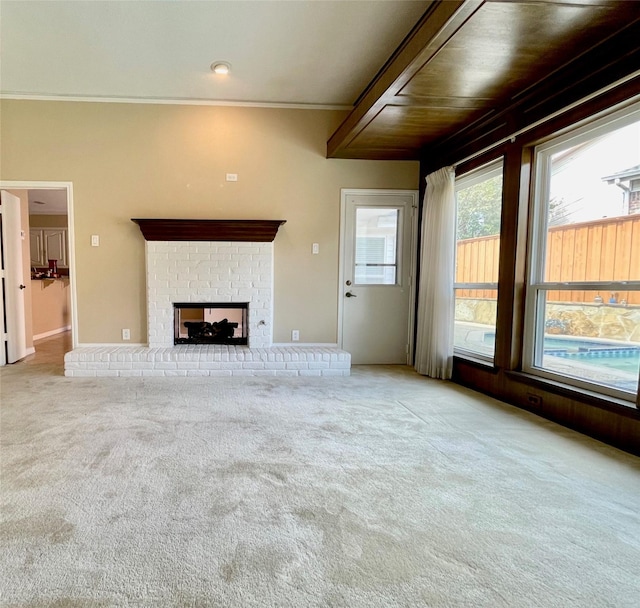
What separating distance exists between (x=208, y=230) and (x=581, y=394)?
141 inches

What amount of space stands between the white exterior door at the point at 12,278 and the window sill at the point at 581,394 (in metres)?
5.23

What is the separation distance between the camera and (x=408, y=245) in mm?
4465

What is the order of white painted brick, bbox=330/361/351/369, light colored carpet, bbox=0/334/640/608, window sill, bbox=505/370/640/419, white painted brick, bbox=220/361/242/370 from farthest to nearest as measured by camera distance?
1. white painted brick, bbox=330/361/351/369
2. white painted brick, bbox=220/361/242/370
3. window sill, bbox=505/370/640/419
4. light colored carpet, bbox=0/334/640/608

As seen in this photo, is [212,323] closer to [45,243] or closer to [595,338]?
[595,338]

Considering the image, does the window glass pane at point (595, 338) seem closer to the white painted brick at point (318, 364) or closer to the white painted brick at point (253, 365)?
the white painted brick at point (318, 364)

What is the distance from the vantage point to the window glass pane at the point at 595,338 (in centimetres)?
228

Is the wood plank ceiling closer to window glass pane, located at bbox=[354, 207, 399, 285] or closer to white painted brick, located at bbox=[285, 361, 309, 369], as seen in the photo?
window glass pane, located at bbox=[354, 207, 399, 285]

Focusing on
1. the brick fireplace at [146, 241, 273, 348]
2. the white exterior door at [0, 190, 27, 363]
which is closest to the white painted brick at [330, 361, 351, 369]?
the brick fireplace at [146, 241, 273, 348]

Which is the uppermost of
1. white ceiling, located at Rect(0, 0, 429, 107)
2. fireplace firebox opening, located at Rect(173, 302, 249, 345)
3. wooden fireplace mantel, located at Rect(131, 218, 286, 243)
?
white ceiling, located at Rect(0, 0, 429, 107)

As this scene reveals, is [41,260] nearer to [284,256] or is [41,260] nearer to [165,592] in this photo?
[284,256]

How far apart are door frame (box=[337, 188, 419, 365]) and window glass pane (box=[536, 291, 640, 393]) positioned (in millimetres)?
1675

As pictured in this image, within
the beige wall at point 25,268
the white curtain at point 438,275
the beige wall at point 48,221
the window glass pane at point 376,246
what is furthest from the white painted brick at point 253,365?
the beige wall at point 48,221

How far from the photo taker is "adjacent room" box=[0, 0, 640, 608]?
137 cm

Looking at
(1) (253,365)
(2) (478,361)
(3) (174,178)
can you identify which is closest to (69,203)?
(3) (174,178)
